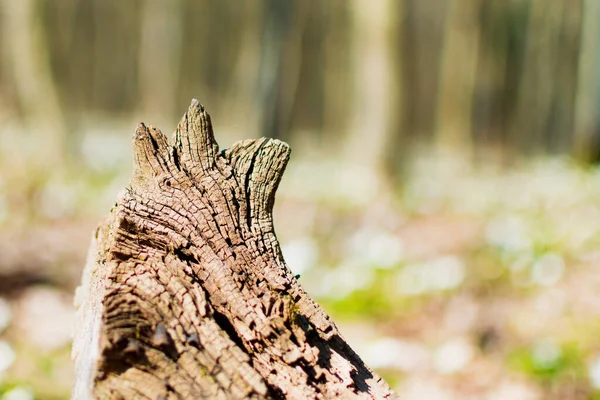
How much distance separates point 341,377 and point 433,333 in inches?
111

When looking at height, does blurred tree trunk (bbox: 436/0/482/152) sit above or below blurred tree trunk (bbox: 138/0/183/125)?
below

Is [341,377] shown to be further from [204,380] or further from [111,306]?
[111,306]

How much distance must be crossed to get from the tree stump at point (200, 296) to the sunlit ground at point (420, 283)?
1.44 m

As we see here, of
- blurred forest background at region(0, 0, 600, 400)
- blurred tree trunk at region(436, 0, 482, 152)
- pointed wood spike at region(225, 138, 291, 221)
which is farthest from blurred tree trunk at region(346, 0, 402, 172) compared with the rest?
blurred tree trunk at region(436, 0, 482, 152)

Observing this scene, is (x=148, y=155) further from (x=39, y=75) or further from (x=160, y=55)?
(x=160, y=55)

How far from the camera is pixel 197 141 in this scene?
60.7 inches

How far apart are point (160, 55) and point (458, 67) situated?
10212mm

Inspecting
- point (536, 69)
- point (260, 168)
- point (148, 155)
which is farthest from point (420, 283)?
point (536, 69)

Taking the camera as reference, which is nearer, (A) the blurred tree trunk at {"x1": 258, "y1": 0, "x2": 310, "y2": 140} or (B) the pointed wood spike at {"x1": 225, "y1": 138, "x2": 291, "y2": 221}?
(B) the pointed wood spike at {"x1": 225, "y1": 138, "x2": 291, "y2": 221}

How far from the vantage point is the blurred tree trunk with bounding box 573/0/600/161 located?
10.9 metres

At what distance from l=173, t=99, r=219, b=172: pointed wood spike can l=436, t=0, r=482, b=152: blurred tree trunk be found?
1601cm

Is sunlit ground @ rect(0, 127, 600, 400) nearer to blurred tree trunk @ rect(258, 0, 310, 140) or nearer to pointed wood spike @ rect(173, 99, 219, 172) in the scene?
blurred tree trunk @ rect(258, 0, 310, 140)

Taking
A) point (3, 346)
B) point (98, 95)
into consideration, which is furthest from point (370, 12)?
point (98, 95)

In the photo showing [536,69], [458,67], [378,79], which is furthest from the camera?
[536,69]
